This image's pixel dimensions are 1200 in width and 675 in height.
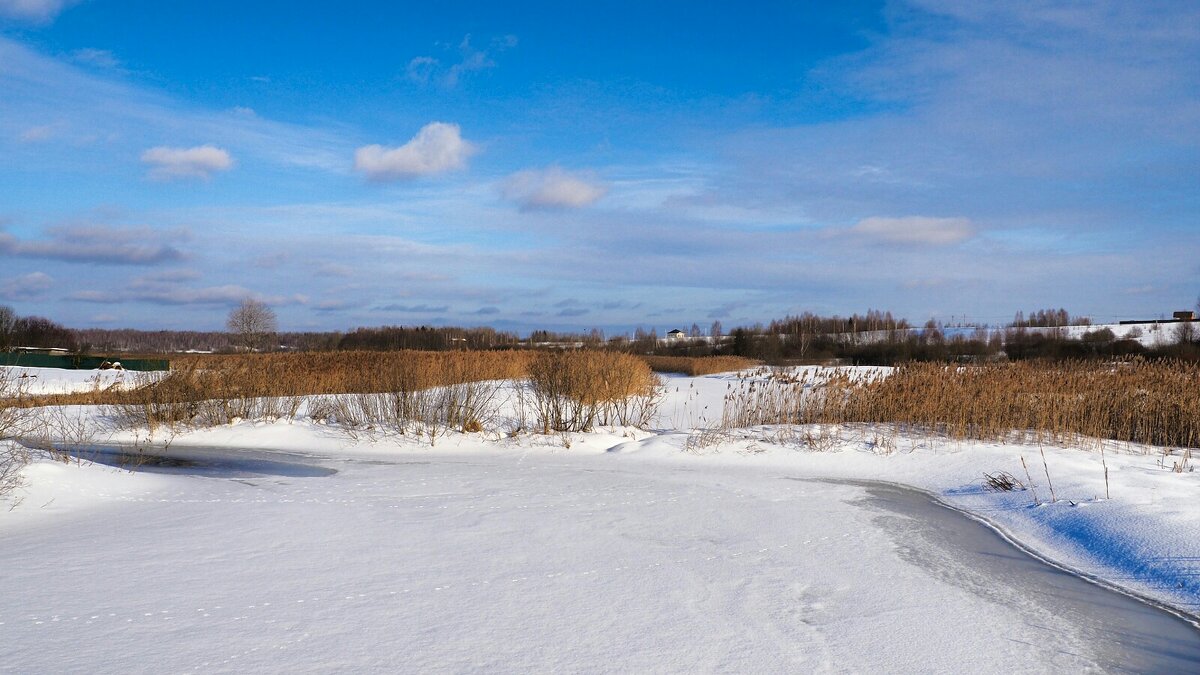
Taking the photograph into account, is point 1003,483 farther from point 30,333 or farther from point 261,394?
point 30,333

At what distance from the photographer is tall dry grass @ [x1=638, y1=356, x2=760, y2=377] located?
34.3m

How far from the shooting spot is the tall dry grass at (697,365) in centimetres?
3434

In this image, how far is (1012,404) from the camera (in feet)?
42.2

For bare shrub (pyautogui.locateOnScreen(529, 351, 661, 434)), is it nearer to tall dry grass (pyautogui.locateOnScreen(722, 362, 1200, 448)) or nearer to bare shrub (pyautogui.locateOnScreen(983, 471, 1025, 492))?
tall dry grass (pyautogui.locateOnScreen(722, 362, 1200, 448))

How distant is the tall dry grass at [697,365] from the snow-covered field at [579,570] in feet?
78.3

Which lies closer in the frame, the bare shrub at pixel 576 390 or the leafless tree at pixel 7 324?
the bare shrub at pixel 576 390

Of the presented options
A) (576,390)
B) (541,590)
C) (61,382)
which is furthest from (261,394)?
(61,382)

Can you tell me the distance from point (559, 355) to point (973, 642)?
1092 centimetres

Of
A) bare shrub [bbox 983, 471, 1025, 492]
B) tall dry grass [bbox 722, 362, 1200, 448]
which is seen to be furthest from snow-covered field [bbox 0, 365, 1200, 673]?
tall dry grass [bbox 722, 362, 1200, 448]

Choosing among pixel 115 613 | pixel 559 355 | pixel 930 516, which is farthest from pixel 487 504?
pixel 559 355

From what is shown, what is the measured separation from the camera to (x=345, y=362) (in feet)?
70.5

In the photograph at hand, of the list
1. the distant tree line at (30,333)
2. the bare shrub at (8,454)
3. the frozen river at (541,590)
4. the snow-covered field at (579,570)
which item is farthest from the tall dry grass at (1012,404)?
the distant tree line at (30,333)

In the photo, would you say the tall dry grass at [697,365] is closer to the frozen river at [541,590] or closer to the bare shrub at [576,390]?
the bare shrub at [576,390]

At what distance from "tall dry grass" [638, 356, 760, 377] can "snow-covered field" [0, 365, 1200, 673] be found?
2385 centimetres
